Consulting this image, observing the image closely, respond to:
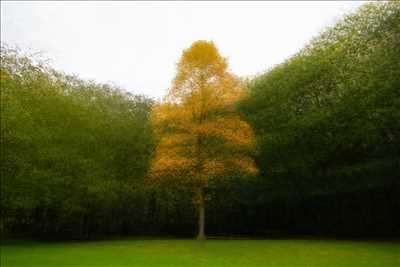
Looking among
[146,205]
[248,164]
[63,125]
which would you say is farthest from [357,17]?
[146,205]

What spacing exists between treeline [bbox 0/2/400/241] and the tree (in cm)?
546

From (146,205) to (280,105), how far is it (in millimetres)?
25006

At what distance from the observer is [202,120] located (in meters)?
33.7

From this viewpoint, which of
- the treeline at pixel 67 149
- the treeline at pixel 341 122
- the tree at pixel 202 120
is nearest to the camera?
the treeline at pixel 67 149

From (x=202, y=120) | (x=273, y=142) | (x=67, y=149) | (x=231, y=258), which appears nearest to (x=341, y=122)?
(x=273, y=142)

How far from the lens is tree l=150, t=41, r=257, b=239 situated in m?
32.7

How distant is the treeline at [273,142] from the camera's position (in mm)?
34062

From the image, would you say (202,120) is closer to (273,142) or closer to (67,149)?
(273,142)

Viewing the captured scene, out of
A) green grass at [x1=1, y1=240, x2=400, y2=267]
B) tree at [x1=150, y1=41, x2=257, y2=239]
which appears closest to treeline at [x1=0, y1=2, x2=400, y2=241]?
tree at [x1=150, y1=41, x2=257, y2=239]

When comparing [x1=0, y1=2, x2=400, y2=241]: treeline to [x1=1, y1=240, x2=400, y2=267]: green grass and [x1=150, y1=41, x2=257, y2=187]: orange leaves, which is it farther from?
[x1=1, y1=240, x2=400, y2=267]: green grass

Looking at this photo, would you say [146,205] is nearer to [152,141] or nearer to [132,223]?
[132,223]

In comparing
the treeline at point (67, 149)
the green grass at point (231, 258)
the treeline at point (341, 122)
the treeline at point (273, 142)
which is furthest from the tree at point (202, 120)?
the treeline at point (67, 149)

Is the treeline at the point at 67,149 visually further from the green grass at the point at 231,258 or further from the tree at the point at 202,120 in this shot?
the tree at the point at 202,120

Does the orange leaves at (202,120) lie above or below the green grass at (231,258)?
above
